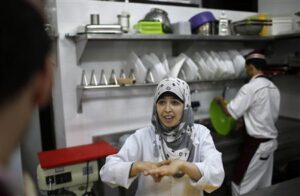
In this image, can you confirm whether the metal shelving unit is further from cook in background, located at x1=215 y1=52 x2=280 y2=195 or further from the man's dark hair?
the man's dark hair

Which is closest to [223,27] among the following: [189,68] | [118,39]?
[189,68]

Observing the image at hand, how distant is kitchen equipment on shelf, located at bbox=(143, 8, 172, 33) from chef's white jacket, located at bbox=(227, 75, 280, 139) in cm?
82

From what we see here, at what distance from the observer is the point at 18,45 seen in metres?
0.27

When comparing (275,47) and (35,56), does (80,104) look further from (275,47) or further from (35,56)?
(275,47)

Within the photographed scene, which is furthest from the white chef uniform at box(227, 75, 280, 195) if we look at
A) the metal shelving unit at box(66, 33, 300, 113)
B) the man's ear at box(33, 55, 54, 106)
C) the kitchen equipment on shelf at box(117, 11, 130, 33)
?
the man's ear at box(33, 55, 54, 106)

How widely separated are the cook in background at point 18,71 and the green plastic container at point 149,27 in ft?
6.34

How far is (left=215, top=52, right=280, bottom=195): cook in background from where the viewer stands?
234cm

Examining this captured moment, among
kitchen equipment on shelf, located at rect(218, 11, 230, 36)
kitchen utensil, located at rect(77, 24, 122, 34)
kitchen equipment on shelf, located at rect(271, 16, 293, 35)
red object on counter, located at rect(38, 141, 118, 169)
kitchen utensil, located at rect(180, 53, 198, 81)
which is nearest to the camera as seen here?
red object on counter, located at rect(38, 141, 118, 169)

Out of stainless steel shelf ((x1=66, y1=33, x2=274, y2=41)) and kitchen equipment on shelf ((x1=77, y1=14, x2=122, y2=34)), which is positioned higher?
kitchen equipment on shelf ((x1=77, y1=14, x2=122, y2=34))

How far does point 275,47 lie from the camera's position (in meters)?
3.22

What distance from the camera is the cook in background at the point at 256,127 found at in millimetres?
2336

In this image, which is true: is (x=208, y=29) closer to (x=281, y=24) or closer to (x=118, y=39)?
(x=118, y=39)

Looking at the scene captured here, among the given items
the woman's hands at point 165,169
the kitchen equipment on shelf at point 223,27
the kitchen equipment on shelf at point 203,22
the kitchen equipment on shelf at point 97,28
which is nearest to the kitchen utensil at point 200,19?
the kitchen equipment on shelf at point 203,22

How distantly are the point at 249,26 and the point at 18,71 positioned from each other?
2684mm
